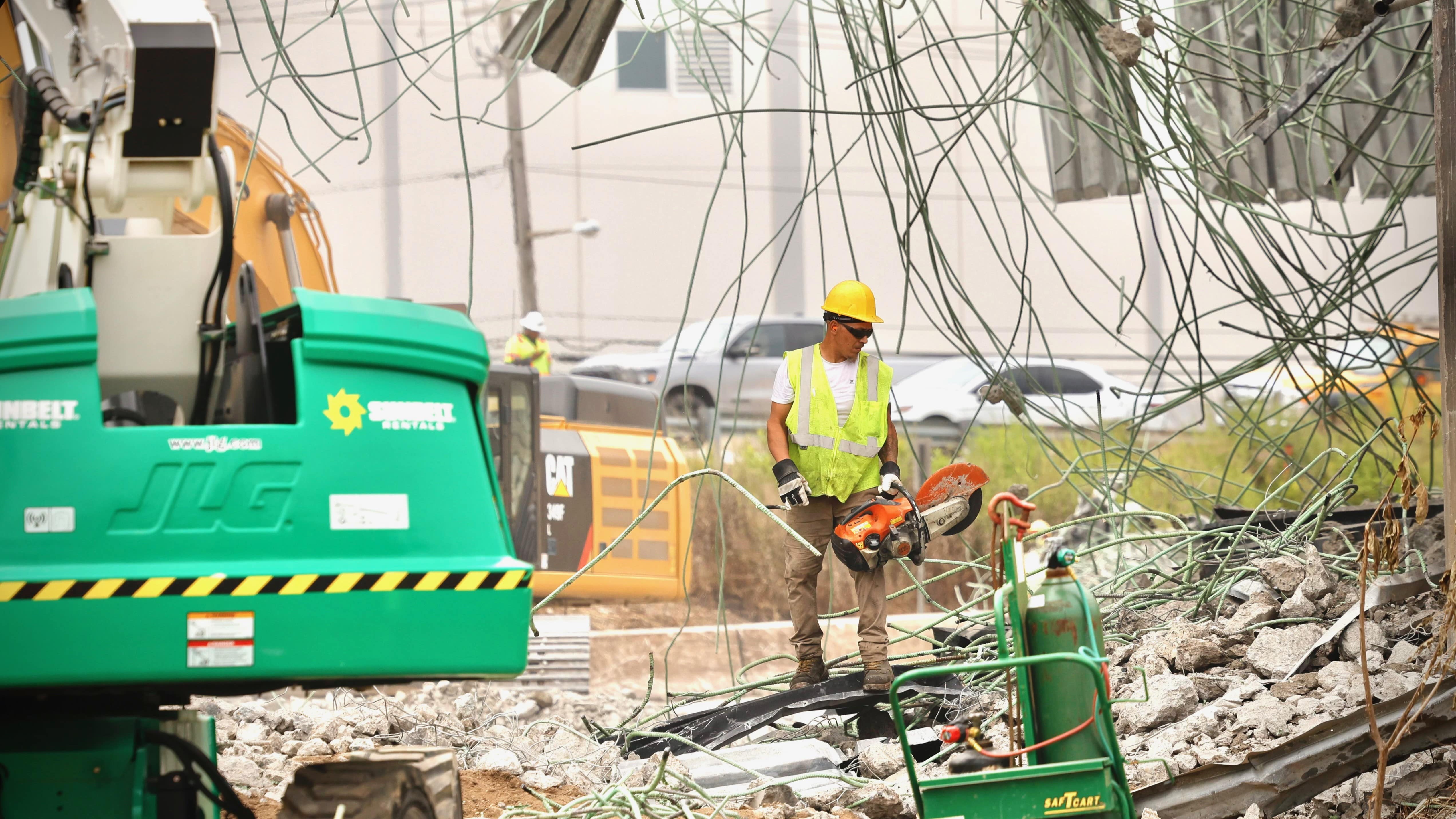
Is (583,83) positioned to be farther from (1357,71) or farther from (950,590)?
(950,590)

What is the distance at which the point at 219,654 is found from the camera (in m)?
3.27

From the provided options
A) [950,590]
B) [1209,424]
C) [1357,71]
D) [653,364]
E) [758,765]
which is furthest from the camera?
[653,364]

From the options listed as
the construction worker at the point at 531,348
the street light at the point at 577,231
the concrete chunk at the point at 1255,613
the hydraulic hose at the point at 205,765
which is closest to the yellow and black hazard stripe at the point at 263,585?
the hydraulic hose at the point at 205,765

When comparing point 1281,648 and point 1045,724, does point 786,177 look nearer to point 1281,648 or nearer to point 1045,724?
point 1281,648

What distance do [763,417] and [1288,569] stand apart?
14219 mm

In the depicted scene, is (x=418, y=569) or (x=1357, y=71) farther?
(x=1357, y=71)

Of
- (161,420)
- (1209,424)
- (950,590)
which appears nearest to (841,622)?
(950,590)

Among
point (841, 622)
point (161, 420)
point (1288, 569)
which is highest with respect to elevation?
point (161, 420)

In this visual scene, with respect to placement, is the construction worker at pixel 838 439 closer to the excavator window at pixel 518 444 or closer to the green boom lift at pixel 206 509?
the green boom lift at pixel 206 509

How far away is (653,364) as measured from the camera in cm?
2047

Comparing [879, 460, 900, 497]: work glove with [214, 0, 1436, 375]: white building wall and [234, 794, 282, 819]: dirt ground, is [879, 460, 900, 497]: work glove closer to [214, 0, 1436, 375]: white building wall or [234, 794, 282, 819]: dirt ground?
[234, 794, 282, 819]: dirt ground

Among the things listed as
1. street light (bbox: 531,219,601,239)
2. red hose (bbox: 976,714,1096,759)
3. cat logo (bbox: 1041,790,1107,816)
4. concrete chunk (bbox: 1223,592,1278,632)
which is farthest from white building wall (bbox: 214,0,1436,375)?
cat logo (bbox: 1041,790,1107,816)

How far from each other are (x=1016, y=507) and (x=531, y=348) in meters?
11.7

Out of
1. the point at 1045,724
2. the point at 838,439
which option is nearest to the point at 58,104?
the point at 1045,724
